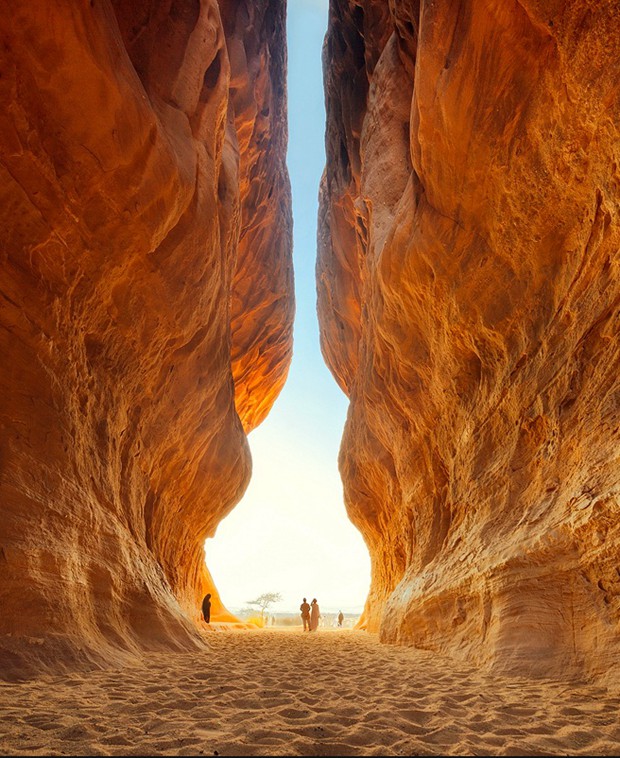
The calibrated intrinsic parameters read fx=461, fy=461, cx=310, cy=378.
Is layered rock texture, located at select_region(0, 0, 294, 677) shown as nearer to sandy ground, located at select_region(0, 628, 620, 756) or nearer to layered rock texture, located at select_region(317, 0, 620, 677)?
sandy ground, located at select_region(0, 628, 620, 756)

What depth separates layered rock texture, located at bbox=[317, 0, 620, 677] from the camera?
418cm

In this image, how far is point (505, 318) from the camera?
618 centimetres

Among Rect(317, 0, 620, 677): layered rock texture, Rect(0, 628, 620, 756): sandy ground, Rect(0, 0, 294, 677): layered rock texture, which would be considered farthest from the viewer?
Rect(0, 0, 294, 677): layered rock texture

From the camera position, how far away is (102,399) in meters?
6.27

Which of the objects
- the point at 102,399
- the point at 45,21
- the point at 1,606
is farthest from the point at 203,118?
the point at 1,606

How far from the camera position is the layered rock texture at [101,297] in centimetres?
450

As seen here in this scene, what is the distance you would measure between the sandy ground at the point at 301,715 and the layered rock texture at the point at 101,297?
40.8 inches

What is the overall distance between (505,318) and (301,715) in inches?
204

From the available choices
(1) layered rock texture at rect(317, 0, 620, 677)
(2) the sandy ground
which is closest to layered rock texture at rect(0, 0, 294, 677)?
(2) the sandy ground

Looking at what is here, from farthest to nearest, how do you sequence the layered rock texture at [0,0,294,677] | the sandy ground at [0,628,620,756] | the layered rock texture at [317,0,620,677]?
the layered rock texture at [0,0,294,677] < the layered rock texture at [317,0,620,677] < the sandy ground at [0,628,620,756]

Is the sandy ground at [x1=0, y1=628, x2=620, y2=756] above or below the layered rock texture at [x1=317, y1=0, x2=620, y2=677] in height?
below

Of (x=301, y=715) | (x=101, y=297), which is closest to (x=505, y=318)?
(x=301, y=715)

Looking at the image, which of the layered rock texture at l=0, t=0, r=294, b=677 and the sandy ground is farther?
the layered rock texture at l=0, t=0, r=294, b=677

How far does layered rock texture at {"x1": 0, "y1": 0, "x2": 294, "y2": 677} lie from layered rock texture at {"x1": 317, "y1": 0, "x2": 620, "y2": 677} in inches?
137
